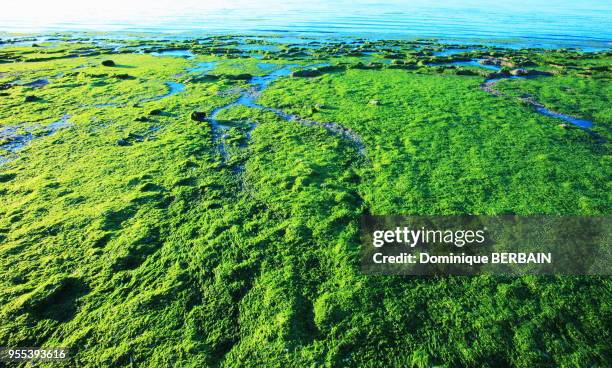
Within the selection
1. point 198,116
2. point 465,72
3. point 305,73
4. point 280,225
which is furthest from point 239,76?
point 280,225

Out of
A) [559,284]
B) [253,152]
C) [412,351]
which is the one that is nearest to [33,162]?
[253,152]

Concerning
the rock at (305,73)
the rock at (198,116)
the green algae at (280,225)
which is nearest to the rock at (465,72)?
the green algae at (280,225)

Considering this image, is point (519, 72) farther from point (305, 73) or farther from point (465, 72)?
point (305, 73)

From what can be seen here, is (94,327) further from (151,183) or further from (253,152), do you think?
(253,152)

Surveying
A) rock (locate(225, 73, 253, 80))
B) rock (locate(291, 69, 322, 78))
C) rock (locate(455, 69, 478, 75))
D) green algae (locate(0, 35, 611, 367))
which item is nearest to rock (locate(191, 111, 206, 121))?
green algae (locate(0, 35, 611, 367))

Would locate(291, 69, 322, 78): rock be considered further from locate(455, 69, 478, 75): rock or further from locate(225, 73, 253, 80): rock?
locate(455, 69, 478, 75): rock

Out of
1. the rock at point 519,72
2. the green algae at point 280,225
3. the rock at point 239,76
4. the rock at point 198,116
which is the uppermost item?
the rock at point 239,76

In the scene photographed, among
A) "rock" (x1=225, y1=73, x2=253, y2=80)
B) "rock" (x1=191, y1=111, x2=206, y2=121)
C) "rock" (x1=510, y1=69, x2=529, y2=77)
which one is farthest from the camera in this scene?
"rock" (x1=225, y1=73, x2=253, y2=80)

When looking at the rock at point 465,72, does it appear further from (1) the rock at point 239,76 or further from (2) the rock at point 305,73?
(1) the rock at point 239,76
